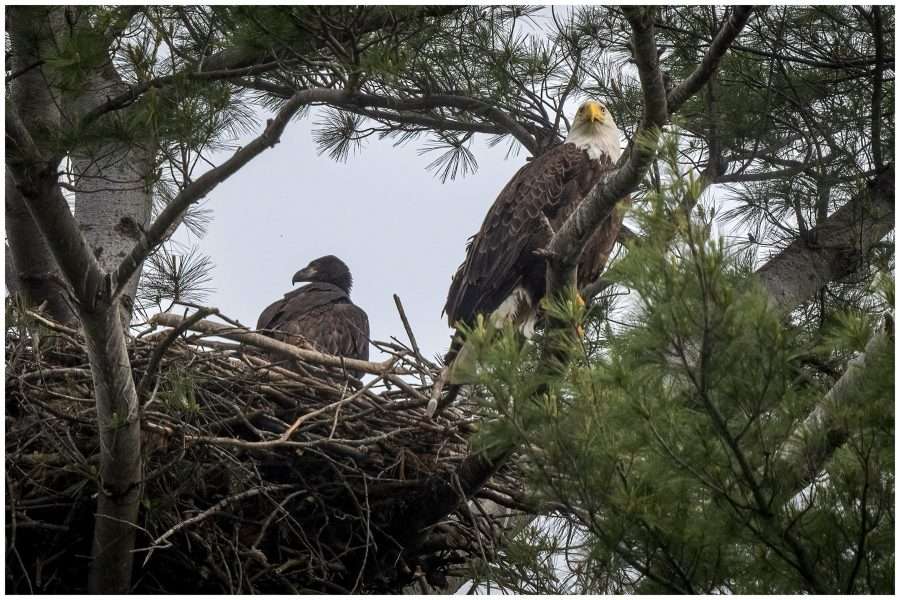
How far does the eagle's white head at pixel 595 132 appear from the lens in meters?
5.62

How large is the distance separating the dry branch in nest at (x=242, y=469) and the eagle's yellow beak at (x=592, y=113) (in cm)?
147

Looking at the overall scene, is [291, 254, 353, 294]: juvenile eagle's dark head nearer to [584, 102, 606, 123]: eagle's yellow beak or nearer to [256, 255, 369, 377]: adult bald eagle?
[256, 255, 369, 377]: adult bald eagle

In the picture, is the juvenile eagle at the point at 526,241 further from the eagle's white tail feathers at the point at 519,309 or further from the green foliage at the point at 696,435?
the green foliage at the point at 696,435

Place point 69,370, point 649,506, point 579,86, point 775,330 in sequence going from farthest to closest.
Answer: point 579,86, point 69,370, point 649,506, point 775,330

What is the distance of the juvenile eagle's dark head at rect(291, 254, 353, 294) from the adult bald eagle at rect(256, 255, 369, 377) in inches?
15.8

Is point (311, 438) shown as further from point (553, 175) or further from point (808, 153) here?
point (808, 153)

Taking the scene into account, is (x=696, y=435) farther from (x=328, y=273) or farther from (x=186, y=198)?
(x=328, y=273)

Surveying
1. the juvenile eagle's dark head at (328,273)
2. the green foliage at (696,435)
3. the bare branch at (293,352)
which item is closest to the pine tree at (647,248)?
the green foliage at (696,435)

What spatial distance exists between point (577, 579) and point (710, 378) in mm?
1084

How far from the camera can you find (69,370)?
430 centimetres

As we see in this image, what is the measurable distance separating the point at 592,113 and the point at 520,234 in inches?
27.4

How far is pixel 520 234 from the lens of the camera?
5.45 m

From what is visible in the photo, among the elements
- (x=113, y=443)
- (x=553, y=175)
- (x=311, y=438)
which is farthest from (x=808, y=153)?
(x=113, y=443)

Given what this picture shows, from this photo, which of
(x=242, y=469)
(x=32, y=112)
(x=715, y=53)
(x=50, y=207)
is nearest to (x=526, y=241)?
(x=242, y=469)
